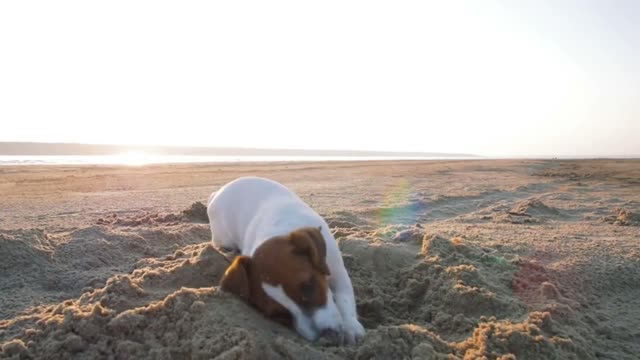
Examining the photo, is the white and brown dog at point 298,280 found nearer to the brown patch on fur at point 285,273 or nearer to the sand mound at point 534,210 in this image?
the brown patch on fur at point 285,273

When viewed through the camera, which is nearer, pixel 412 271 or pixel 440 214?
pixel 412 271

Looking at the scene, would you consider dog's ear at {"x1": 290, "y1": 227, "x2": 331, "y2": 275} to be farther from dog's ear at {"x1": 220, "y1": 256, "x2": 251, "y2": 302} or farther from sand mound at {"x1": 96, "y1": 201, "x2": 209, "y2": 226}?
sand mound at {"x1": 96, "y1": 201, "x2": 209, "y2": 226}

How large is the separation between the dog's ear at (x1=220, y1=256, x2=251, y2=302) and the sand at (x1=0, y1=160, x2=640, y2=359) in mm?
101

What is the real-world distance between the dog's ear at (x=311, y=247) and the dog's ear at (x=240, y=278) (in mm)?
384

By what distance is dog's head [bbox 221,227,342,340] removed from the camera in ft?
10.9

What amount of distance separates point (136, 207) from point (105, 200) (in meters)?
1.65

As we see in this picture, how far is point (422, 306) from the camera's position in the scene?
4.23 meters

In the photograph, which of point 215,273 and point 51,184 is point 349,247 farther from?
point 51,184

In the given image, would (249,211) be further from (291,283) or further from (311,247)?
(291,283)

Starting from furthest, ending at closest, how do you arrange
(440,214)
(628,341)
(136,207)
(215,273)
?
(136,207) < (440,214) < (215,273) < (628,341)

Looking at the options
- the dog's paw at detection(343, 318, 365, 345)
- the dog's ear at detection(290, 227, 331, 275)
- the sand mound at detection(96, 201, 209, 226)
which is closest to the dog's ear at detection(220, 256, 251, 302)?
the dog's ear at detection(290, 227, 331, 275)

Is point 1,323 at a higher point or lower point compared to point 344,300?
lower

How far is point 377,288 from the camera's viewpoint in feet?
15.0

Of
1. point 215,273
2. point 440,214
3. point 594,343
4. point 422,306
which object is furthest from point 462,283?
point 440,214
